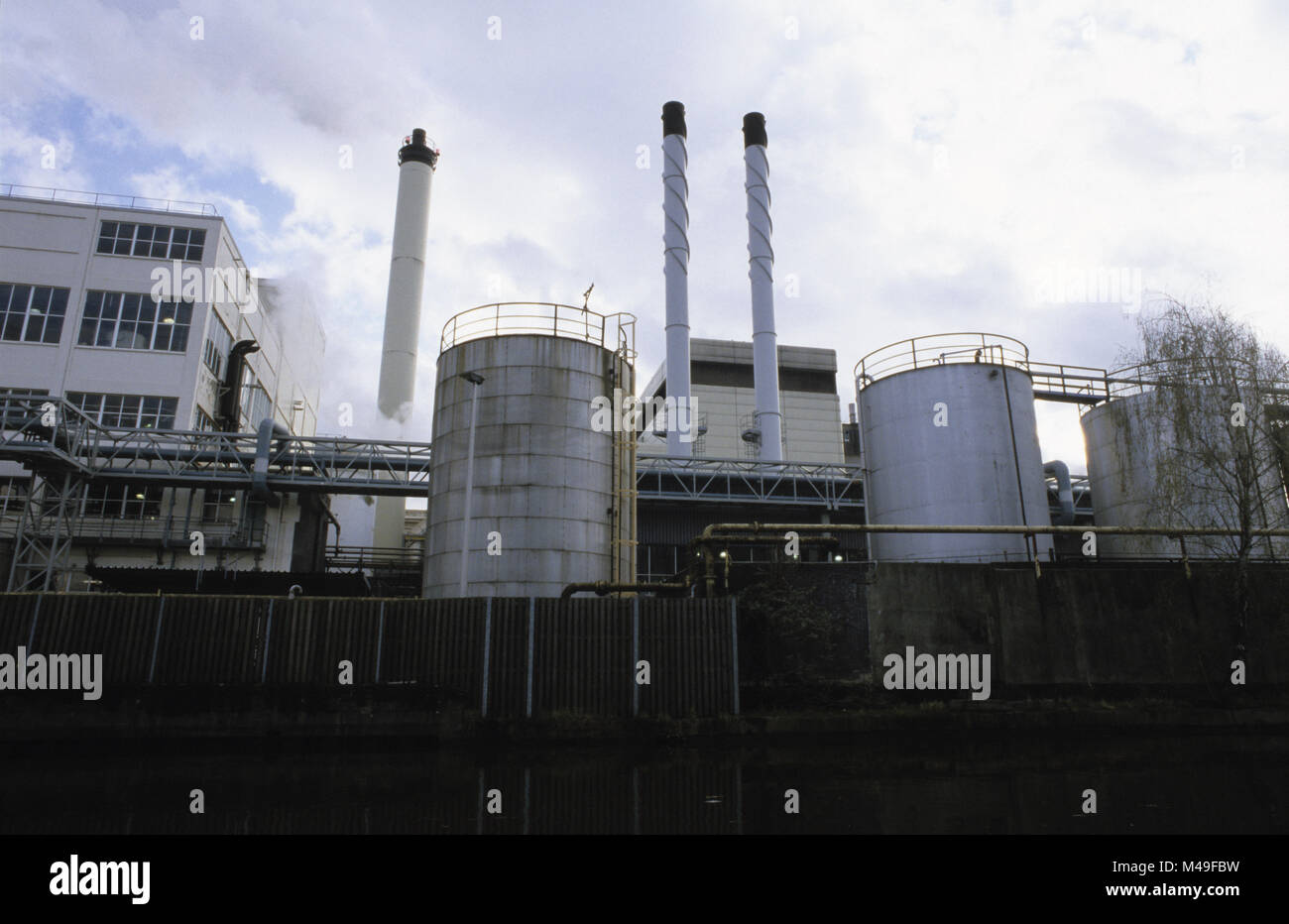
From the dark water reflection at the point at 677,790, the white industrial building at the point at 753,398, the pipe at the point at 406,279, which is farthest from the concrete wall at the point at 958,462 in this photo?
the white industrial building at the point at 753,398

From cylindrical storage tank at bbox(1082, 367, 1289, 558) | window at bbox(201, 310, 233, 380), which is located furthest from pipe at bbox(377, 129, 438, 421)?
cylindrical storage tank at bbox(1082, 367, 1289, 558)

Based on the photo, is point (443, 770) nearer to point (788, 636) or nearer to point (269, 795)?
point (269, 795)

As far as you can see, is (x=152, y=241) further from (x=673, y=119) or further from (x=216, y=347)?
(x=673, y=119)

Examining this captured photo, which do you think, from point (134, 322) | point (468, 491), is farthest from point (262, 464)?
point (468, 491)

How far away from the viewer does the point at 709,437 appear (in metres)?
52.2

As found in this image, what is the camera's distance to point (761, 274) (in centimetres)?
4472

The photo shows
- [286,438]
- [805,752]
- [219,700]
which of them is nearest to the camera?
[805,752]

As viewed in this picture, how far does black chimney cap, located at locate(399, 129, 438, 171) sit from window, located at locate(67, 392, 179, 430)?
22.0m

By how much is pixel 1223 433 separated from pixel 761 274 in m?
30.1

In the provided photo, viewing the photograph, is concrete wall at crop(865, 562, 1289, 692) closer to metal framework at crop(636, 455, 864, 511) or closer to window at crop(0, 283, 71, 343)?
metal framework at crop(636, 455, 864, 511)

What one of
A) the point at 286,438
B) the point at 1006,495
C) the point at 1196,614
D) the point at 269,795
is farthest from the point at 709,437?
the point at 269,795

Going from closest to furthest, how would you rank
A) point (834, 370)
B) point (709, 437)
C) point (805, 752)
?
point (805, 752)
point (709, 437)
point (834, 370)

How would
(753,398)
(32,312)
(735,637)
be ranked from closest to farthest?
(735,637)
(32,312)
(753,398)
